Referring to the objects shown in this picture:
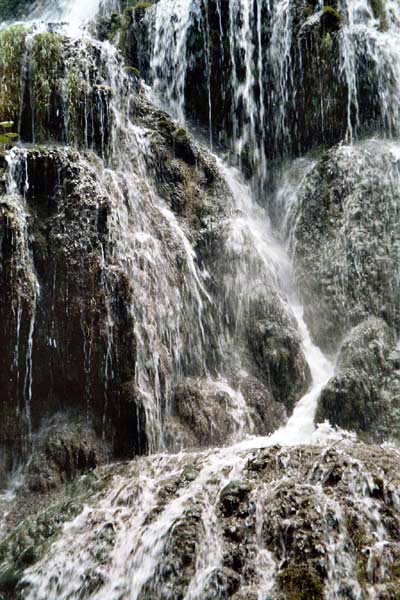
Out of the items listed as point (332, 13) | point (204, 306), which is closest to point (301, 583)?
point (204, 306)

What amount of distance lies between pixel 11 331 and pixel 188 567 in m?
4.46

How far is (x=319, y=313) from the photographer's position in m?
11.8

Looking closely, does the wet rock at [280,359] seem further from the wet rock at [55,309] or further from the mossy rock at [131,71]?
the mossy rock at [131,71]

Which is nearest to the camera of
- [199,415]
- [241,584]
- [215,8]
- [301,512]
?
[241,584]

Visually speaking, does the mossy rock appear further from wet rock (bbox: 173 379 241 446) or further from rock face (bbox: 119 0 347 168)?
wet rock (bbox: 173 379 241 446)

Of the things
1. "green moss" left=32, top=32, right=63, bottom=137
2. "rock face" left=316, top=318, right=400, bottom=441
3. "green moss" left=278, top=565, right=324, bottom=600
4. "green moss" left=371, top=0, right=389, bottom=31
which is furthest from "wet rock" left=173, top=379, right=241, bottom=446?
"green moss" left=371, top=0, right=389, bottom=31

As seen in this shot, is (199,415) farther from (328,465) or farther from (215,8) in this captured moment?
(215,8)

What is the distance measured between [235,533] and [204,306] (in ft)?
17.5

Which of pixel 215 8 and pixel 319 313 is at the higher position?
pixel 215 8

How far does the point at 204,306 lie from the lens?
1100 cm

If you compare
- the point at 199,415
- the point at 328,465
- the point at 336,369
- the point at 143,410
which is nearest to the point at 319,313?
the point at 336,369

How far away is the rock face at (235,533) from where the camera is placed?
5.60 m

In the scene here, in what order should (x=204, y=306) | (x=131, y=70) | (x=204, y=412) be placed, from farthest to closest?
(x=131, y=70) → (x=204, y=306) → (x=204, y=412)

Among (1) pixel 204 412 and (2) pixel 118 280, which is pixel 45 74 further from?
(1) pixel 204 412
